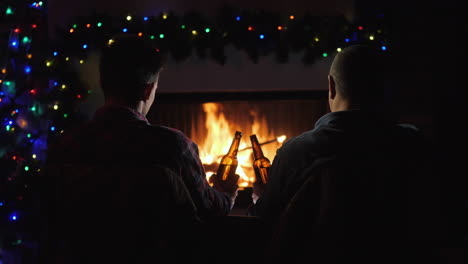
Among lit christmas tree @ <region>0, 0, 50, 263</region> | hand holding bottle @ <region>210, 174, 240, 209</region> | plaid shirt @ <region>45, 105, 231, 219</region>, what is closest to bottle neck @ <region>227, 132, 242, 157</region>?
hand holding bottle @ <region>210, 174, 240, 209</region>

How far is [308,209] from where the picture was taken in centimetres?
123

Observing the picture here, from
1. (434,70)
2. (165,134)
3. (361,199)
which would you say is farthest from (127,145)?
(434,70)

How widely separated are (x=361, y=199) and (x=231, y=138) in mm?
Result: 1775

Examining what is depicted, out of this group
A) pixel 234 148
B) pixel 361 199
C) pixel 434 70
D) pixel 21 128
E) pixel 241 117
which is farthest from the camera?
pixel 241 117

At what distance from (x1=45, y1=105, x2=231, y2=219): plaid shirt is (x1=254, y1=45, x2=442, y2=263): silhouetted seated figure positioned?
1.32 feet

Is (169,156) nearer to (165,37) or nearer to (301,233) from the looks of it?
(301,233)

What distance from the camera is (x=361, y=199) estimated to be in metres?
1.18

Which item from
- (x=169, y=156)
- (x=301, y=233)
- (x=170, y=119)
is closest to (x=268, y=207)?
(x=301, y=233)

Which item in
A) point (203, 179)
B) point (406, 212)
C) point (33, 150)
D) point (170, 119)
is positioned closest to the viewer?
point (406, 212)

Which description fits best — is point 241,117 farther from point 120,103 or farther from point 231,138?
point 120,103

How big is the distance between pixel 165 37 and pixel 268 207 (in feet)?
5.77

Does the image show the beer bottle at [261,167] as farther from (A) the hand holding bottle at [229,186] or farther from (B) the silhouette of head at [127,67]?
(B) the silhouette of head at [127,67]

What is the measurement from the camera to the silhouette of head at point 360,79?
1.36 meters

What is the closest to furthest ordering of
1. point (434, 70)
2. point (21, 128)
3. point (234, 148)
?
point (234, 148) < point (21, 128) < point (434, 70)
